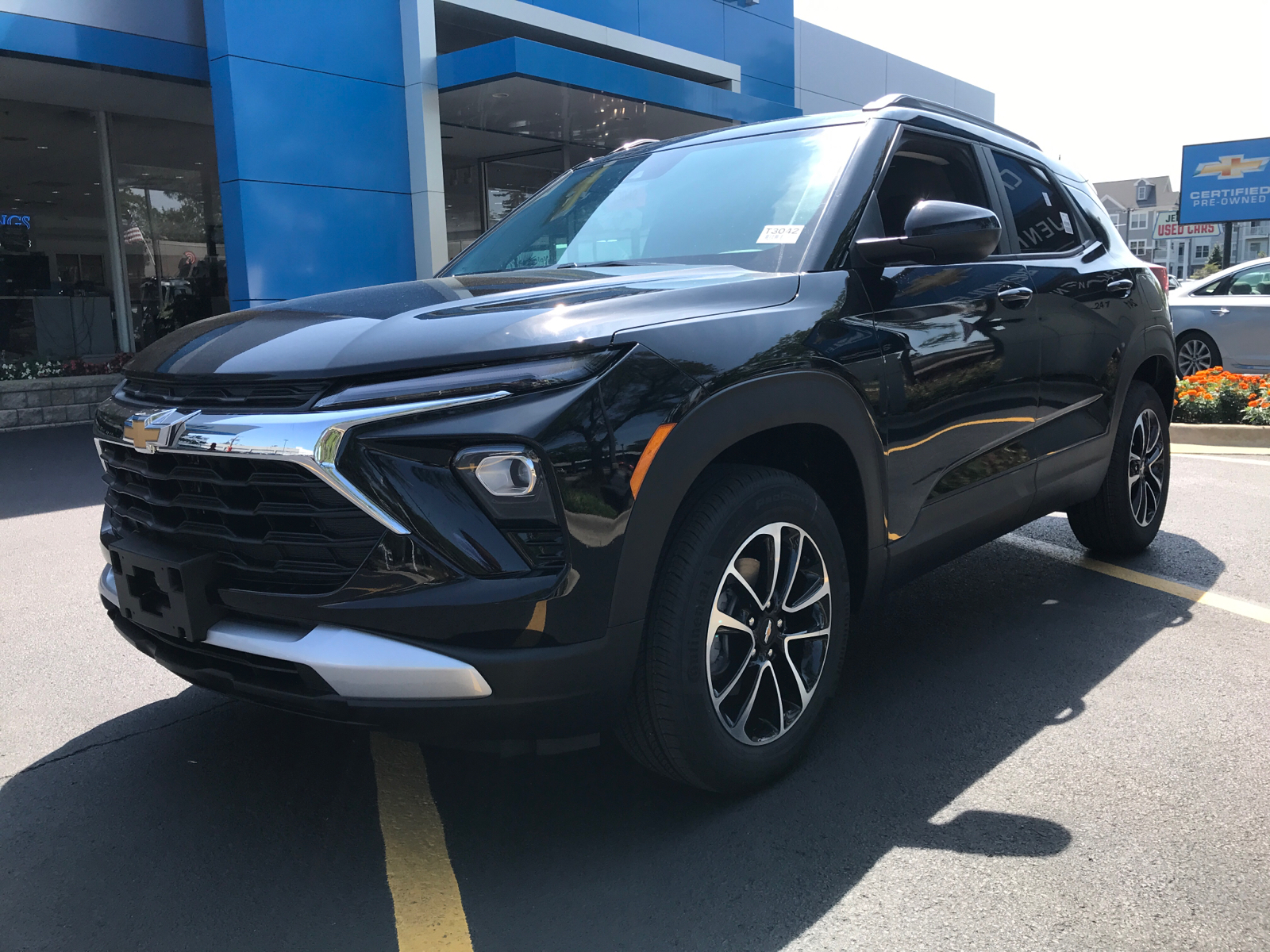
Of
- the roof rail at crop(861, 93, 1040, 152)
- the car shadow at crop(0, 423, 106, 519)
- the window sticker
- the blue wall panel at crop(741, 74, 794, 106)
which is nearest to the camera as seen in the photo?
the window sticker

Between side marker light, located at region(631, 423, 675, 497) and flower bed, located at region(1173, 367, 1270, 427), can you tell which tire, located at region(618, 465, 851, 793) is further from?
flower bed, located at region(1173, 367, 1270, 427)

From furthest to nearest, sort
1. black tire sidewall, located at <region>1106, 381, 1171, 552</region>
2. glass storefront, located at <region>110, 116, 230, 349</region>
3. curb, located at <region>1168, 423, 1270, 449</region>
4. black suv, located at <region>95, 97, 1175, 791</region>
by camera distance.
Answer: glass storefront, located at <region>110, 116, 230, 349</region> < curb, located at <region>1168, 423, 1270, 449</region> < black tire sidewall, located at <region>1106, 381, 1171, 552</region> < black suv, located at <region>95, 97, 1175, 791</region>

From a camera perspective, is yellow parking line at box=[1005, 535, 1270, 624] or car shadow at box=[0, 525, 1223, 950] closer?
car shadow at box=[0, 525, 1223, 950]

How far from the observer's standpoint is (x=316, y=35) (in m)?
11.9

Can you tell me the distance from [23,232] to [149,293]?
1819 millimetres

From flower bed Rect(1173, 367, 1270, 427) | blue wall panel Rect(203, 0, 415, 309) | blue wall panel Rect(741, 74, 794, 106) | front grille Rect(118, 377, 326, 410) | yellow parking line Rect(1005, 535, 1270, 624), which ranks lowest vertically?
yellow parking line Rect(1005, 535, 1270, 624)

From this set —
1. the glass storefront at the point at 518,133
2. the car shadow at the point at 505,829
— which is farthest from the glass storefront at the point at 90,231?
the car shadow at the point at 505,829

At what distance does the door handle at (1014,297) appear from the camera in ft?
11.5

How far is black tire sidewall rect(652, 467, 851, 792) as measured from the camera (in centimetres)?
235

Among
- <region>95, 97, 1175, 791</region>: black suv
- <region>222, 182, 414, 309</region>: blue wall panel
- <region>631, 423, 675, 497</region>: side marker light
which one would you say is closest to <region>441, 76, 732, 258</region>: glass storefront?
<region>222, 182, 414, 309</region>: blue wall panel

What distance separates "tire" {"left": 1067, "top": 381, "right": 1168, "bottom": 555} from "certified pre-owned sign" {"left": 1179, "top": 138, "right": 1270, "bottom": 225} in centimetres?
3983

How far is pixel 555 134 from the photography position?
53.4ft

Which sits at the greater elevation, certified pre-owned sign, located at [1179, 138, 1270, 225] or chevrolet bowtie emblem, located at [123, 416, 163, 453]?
certified pre-owned sign, located at [1179, 138, 1270, 225]

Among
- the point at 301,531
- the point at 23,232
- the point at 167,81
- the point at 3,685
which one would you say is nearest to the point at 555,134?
the point at 167,81
